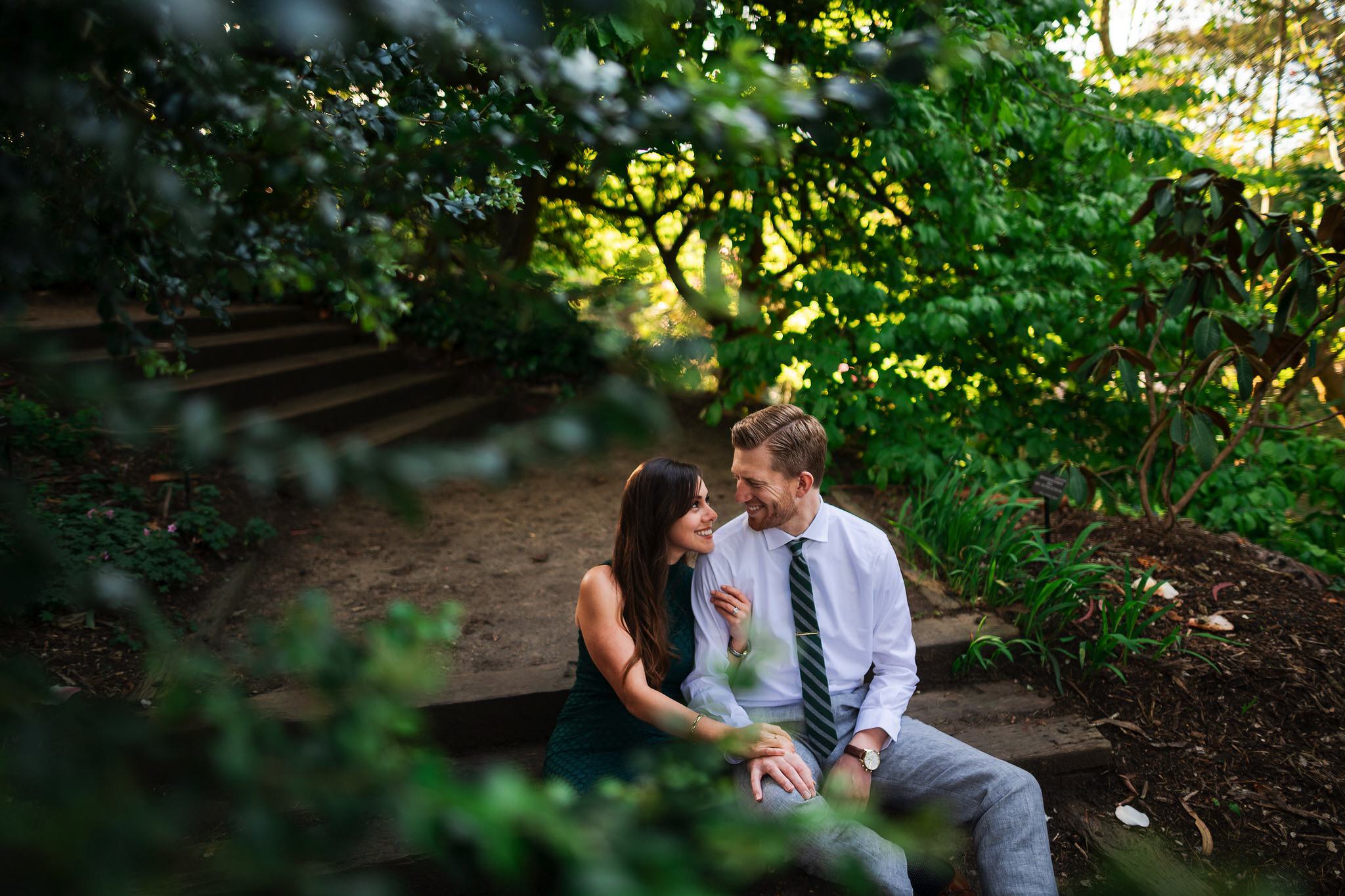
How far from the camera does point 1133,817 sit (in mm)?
2752

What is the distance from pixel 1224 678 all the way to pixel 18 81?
3800 mm

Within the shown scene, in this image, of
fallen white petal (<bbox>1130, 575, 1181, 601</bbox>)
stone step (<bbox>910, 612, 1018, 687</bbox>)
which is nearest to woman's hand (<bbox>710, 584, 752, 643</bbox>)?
stone step (<bbox>910, 612, 1018, 687</bbox>)

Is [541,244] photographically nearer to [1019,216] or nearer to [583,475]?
[583,475]

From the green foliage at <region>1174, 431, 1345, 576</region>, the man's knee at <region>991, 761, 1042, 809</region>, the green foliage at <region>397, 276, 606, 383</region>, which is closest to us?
the man's knee at <region>991, 761, 1042, 809</region>

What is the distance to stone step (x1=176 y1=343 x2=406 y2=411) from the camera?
207 inches

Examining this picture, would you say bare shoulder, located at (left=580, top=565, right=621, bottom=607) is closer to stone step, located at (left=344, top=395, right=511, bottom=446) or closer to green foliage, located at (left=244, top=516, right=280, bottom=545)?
green foliage, located at (left=244, top=516, right=280, bottom=545)

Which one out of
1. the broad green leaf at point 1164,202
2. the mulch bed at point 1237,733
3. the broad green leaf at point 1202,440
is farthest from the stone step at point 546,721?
the broad green leaf at point 1164,202

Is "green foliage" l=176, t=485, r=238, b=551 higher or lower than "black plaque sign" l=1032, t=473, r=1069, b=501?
lower

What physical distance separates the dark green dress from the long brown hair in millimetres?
94

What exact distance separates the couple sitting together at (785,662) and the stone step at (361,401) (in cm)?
357

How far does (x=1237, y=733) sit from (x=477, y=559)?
341cm

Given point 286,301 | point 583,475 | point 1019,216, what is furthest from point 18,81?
point 286,301

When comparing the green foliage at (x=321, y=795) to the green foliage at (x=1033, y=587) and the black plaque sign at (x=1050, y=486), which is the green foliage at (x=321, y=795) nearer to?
the green foliage at (x=1033, y=587)

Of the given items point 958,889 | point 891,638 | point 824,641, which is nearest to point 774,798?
point 824,641
